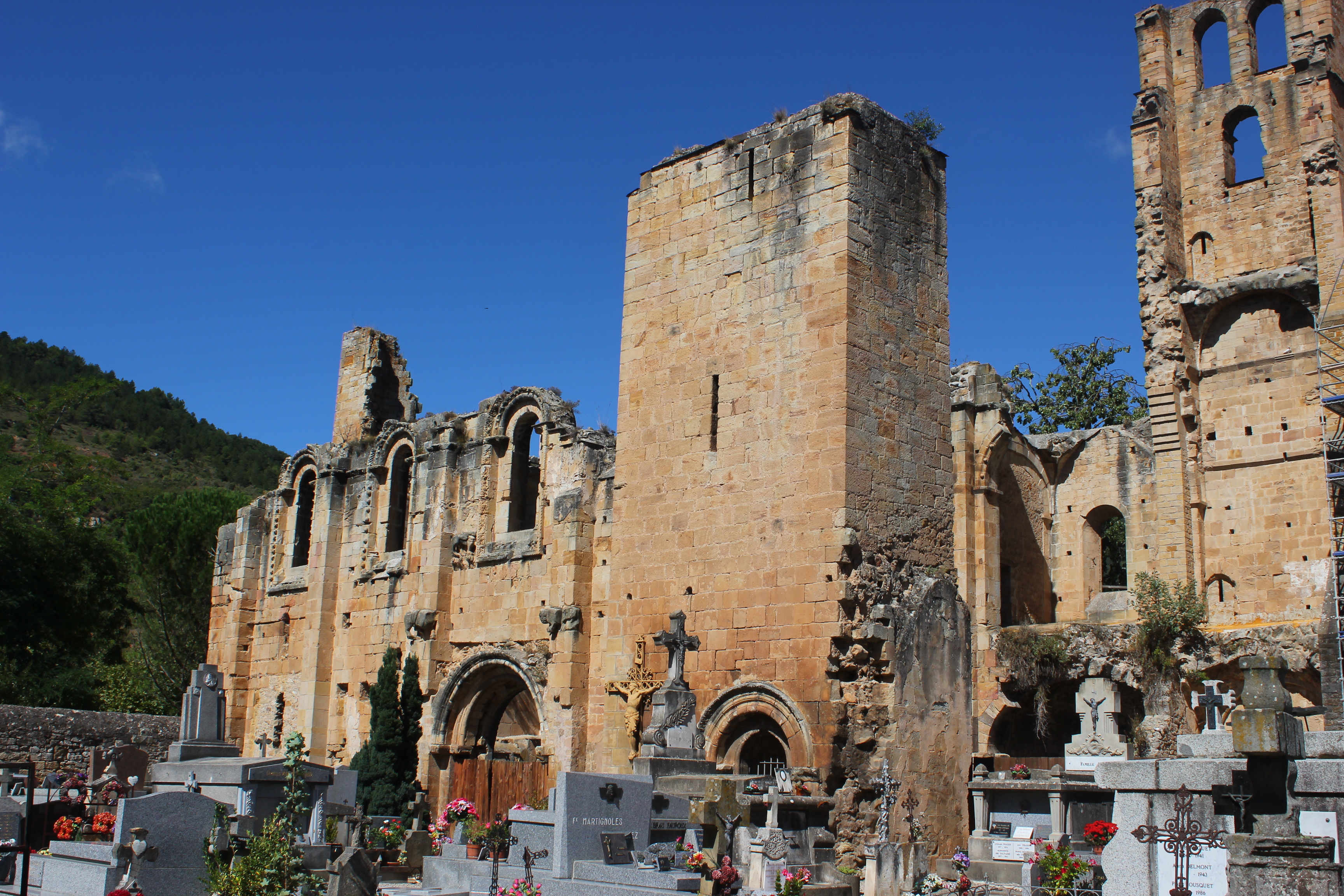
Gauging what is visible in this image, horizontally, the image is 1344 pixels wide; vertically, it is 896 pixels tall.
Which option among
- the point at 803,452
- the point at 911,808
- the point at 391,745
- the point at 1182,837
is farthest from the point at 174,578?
the point at 1182,837

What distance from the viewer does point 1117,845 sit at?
27.8ft

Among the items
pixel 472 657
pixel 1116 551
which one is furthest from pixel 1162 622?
pixel 1116 551

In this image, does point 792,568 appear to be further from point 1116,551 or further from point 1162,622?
point 1116,551

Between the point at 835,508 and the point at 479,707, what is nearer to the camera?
the point at 835,508

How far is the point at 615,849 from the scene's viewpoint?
1048cm

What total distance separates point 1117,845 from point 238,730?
694 inches

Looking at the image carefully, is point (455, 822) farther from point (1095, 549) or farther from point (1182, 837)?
point (1095, 549)

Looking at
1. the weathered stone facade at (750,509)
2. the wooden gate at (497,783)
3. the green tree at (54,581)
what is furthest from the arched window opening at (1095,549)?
the green tree at (54,581)

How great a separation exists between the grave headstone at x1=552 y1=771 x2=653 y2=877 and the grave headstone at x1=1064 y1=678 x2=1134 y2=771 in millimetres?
7022

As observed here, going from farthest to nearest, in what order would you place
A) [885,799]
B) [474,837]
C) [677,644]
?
1. [677,644]
2. [885,799]
3. [474,837]

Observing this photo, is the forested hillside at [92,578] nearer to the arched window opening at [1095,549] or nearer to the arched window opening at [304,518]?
the arched window opening at [304,518]

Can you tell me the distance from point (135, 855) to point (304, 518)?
14.1 m

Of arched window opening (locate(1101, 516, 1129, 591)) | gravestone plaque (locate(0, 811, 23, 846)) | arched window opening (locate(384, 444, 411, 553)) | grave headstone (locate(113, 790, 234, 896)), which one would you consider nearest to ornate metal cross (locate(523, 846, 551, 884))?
grave headstone (locate(113, 790, 234, 896))

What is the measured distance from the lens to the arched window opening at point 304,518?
2269cm
